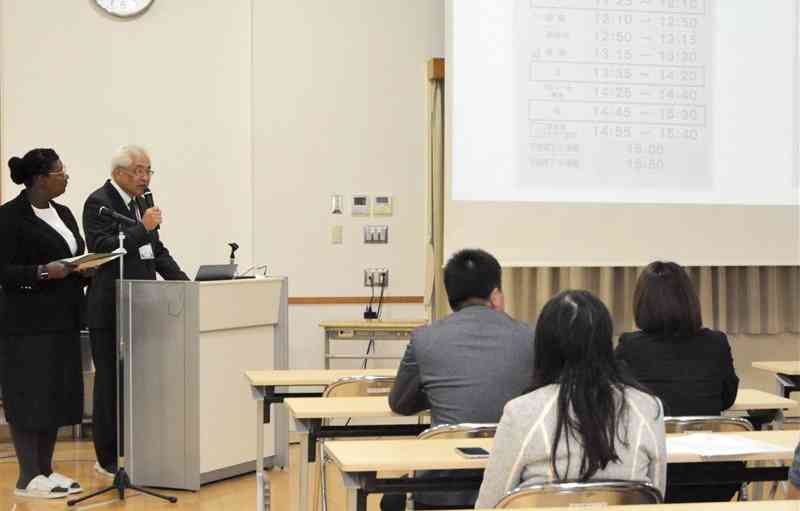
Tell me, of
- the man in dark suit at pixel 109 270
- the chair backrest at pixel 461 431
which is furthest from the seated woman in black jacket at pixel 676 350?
the man in dark suit at pixel 109 270

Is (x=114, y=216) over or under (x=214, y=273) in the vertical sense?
over

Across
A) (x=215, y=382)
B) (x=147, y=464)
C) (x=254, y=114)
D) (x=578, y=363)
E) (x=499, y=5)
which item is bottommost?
(x=147, y=464)

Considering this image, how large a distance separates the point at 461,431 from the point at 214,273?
8.83 ft

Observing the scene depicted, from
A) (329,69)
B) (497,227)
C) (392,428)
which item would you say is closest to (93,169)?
(329,69)

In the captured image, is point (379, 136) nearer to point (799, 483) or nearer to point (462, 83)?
point (462, 83)

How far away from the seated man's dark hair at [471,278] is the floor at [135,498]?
2029 mm

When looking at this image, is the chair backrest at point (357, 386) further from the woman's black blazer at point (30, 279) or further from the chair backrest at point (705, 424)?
the woman's black blazer at point (30, 279)

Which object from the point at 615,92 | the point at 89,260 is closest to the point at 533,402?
the point at 89,260

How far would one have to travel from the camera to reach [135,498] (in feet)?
16.3

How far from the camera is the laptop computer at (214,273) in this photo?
207 inches

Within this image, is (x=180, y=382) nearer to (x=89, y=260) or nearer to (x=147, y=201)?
(x=89, y=260)

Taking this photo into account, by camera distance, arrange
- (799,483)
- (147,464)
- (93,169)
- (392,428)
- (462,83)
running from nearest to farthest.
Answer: (799,483), (392,428), (147,464), (462,83), (93,169)

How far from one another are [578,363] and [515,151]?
359cm

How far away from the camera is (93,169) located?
6.98 metres
